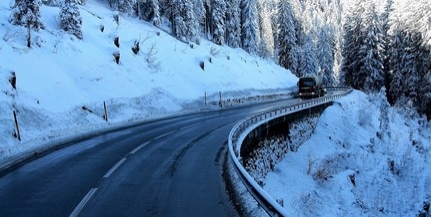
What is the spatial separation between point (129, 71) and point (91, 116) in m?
10.3

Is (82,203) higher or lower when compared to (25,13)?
lower

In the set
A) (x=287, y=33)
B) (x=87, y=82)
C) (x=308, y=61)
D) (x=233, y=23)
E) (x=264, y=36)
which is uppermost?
(x=233, y=23)

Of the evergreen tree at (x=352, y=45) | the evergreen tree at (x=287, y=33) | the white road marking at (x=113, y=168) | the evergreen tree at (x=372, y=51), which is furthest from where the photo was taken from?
the evergreen tree at (x=287, y=33)

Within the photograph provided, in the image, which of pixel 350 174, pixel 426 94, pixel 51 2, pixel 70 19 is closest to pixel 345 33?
pixel 426 94

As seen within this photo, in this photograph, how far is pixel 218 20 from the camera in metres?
79.0

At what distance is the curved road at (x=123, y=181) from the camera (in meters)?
7.67

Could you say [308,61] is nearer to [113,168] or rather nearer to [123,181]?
[113,168]

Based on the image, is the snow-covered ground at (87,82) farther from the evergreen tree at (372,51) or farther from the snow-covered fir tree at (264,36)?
the snow-covered fir tree at (264,36)

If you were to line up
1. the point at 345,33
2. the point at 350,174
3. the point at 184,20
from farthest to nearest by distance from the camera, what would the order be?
1. the point at 184,20
2. the point at 345,33
3. the point at 350,174

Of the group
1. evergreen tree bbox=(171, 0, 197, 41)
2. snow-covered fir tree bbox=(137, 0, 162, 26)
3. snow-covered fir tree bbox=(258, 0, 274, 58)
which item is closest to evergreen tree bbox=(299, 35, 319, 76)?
snow-covered fir tree bbox=(258, 0, 274, 58)

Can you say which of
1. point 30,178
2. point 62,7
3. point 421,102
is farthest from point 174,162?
point 421,102

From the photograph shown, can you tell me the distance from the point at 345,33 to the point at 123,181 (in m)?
59.4

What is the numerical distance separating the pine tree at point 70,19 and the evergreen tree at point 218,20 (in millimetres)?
46181

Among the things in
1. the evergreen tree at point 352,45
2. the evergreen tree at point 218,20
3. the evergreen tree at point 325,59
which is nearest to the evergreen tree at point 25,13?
the evergreen tree at point 352,45
